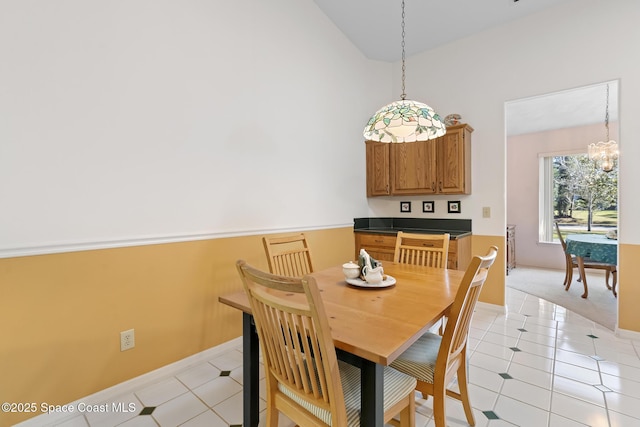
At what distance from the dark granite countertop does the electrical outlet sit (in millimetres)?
2568

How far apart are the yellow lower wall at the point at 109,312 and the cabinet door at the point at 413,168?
1.77m

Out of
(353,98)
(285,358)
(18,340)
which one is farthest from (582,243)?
(18,340)

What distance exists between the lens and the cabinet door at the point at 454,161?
3.19m

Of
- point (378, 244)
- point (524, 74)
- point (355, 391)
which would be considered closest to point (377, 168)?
point (378, 244)

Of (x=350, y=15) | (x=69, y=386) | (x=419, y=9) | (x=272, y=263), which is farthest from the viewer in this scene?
(x=350, y=15)

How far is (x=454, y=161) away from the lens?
3.23 metres

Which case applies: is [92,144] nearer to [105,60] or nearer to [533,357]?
[105,60]

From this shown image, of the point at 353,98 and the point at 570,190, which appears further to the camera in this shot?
the point at 570,190

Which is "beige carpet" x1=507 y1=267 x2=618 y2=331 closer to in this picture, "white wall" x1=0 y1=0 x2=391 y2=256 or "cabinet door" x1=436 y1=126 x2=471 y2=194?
"cabinet door" x1=436 y1=126 x2=471 y2=194

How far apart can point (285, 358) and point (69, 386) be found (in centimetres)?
146

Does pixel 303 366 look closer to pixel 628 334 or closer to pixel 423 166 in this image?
pixel 423 166

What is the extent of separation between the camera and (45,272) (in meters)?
1.57

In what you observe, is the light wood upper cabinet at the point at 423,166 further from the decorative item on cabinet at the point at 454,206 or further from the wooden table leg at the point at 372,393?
the wooden table leg at the point at 372,393

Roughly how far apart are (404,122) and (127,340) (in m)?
2.21
